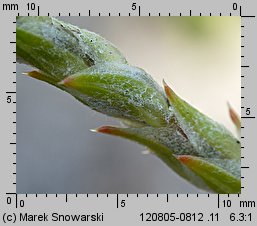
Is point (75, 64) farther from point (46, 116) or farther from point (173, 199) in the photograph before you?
point (46, 116)

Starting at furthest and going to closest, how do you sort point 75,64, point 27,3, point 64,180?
point 64,180 < point 27,3 < point 75,64

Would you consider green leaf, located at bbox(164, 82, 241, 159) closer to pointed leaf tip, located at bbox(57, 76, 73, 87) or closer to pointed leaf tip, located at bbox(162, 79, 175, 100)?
pointed leaf tip, located at bbox(162, 79, 175, 100)

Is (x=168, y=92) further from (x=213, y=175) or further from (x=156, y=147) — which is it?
(x=213, y=175)

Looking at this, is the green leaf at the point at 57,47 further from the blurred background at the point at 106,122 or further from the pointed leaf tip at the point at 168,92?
the blurred background at the point at 106,122

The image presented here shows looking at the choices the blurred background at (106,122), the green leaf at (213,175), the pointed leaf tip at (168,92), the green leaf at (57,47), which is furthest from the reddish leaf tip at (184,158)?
the blurred background at (106,122)

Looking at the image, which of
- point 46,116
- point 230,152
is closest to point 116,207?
point 230,152
